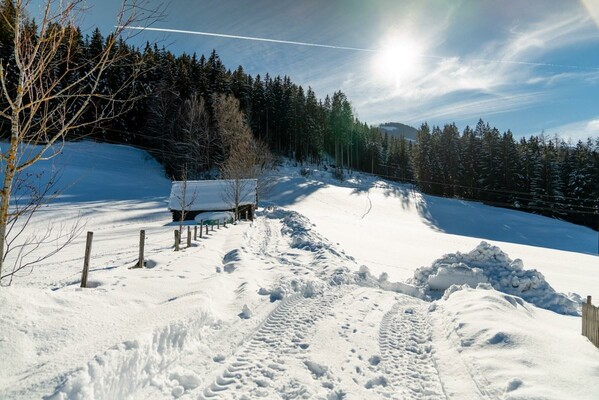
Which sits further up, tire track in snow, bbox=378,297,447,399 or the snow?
tire track in snow, bbox=378,297,447,399

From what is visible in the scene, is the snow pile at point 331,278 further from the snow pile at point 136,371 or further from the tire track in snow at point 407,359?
the snow pile at point 136,371

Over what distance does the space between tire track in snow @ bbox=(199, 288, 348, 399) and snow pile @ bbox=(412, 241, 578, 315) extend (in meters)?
4.88

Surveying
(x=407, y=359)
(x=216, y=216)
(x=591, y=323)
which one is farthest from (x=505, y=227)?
(x=407, y=359)

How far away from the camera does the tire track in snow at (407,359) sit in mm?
4223

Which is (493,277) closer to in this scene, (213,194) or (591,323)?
(591,323)

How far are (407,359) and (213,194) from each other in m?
28.3

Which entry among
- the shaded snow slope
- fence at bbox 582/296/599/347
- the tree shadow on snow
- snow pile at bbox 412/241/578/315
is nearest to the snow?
the shaded snow slope

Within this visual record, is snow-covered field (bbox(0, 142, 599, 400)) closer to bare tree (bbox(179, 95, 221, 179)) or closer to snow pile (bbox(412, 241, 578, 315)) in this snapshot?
snow pile (bbox(412, 241, 578, 315))

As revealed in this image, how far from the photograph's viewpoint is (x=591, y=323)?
19.0 feet

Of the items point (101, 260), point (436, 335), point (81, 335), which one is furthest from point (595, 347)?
point (101, 260)

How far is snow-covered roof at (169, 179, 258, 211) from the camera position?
95.9ft

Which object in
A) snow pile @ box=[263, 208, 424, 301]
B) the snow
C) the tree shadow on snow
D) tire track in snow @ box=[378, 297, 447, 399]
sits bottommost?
the tree shadow on snow

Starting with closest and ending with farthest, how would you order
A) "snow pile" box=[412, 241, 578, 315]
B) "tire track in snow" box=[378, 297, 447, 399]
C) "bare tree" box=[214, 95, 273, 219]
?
1. "tire track in snow" box=[378, 297, 447, 399]
2. "snow pile" box=[412, 241, 578, 315]
3. "bare tree" box=[214, 95, 273, 219]

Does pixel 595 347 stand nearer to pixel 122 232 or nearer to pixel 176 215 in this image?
pixel 122 232
